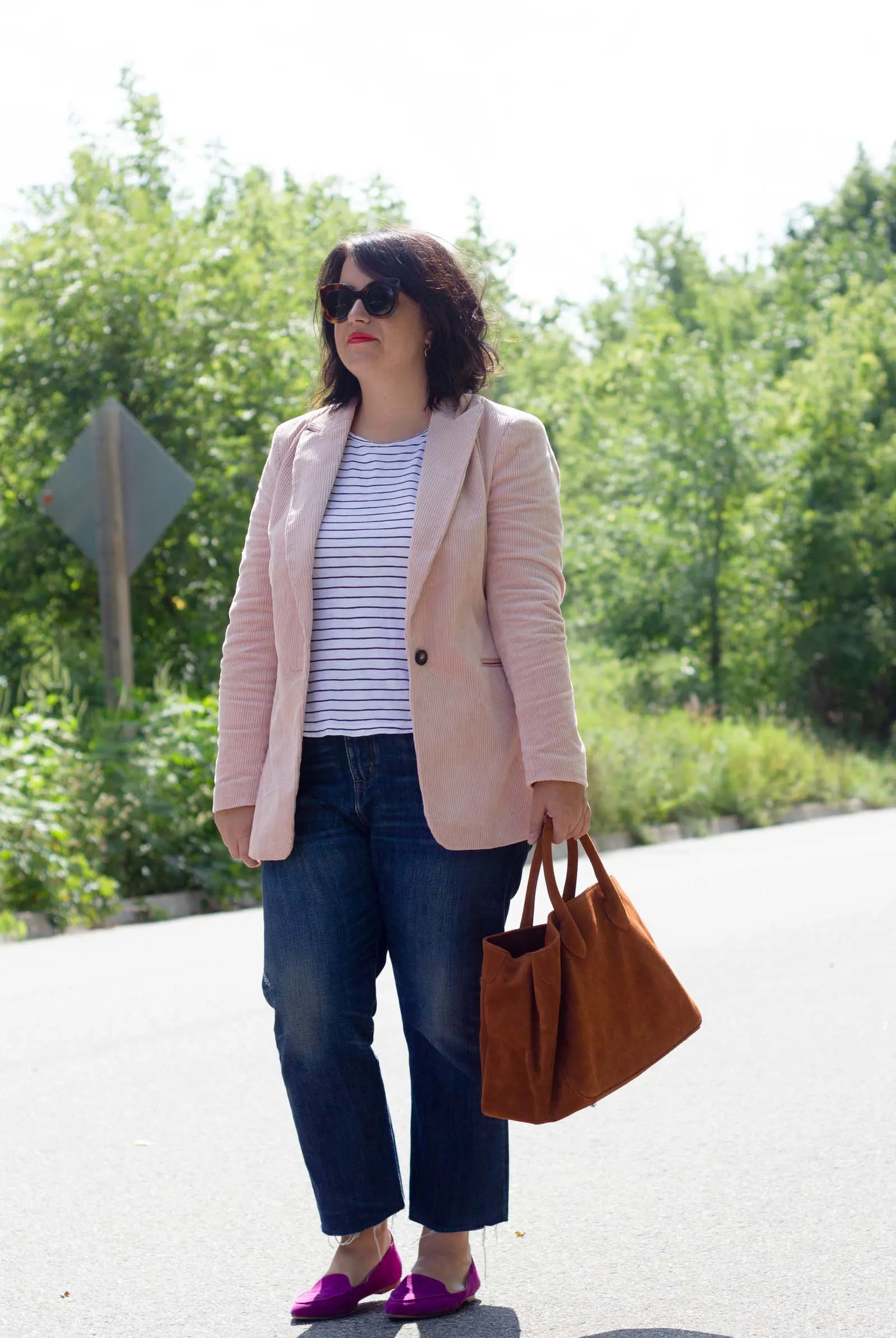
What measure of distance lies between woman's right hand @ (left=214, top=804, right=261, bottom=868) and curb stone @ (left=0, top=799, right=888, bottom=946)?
62cm

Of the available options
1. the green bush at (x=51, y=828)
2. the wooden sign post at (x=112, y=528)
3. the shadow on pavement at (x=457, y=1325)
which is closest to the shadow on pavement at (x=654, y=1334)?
the shadow on pavement at (x=457, y=1325)

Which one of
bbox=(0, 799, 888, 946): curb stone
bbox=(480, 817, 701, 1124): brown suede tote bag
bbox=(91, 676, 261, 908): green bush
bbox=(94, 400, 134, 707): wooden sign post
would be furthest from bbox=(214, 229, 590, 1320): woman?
bbox=(94, 400, 134, 707): wooden sign post

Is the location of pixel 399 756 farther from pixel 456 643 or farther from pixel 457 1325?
pixel 457 1325

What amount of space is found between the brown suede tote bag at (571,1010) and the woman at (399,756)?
12 cm

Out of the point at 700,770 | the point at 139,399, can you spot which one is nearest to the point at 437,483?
the point at 139,399

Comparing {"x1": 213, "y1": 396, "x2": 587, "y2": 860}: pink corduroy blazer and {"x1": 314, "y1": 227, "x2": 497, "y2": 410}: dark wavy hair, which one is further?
{"x1": 314, "y1": 227, "x2": 497, "y2": 410}: dark wavy hair

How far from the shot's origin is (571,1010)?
127 inches

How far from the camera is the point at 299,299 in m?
16.2

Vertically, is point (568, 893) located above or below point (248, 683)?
below

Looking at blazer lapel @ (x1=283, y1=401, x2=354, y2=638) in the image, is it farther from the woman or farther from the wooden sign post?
the wooden sign post

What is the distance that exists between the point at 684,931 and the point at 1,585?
8.02m

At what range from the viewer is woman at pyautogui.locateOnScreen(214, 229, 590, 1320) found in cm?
332

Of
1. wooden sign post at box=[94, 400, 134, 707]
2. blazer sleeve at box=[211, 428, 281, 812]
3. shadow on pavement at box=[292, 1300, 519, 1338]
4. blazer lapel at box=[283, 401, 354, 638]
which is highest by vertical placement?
blazer lapel at box=[283, 401, 354, 638]

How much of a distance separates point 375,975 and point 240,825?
1.33ft
